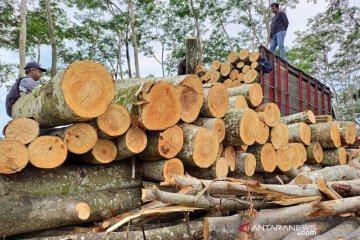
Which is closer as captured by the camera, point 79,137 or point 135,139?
point 79,137

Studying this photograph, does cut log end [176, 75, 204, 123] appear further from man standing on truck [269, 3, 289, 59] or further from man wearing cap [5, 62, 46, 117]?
man standing on truck [269, 3, 289, 59]

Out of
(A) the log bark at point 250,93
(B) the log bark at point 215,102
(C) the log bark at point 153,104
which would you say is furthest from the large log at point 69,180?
(A) the log bark at point 250,93

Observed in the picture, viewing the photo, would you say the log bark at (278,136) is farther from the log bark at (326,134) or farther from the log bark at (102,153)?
the log bark at (102,153)

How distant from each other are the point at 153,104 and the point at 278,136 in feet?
8.61

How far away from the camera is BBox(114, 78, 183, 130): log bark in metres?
3.82

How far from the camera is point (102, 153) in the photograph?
3729mm

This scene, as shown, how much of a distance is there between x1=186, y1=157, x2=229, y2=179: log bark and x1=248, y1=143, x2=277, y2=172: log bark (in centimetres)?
82

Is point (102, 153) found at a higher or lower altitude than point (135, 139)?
lower

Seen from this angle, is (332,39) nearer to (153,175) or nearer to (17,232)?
(153,175)

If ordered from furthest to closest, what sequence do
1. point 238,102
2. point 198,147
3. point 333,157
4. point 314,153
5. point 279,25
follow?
1. point 279,25
2. point 333,157
3. point 314,153
4. point 238,102
5. point 198,147

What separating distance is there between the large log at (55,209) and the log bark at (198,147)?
86 centimetres

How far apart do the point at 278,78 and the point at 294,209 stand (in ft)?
19.5

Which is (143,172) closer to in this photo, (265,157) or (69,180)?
(69,180)

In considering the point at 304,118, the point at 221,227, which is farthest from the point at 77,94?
the point at 304,118
